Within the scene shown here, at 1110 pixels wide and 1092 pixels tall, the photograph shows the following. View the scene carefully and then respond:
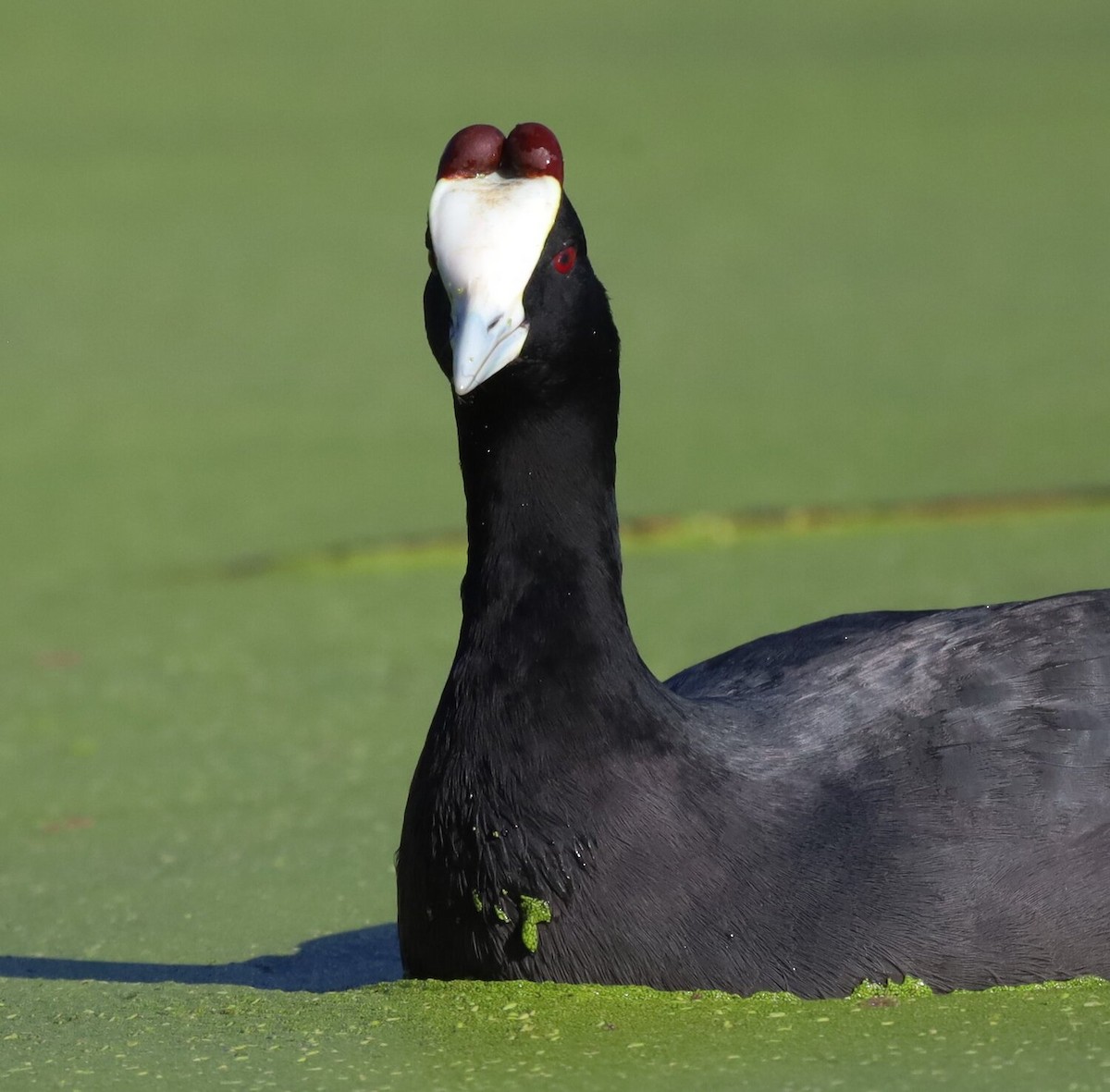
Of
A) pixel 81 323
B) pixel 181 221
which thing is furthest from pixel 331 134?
pixel 81 323

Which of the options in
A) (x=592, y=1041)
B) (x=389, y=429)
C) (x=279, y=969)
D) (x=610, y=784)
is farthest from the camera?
(x=389, y=429)

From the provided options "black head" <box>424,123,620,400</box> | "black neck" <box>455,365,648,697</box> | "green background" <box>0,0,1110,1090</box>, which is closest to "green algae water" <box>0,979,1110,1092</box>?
"green background" <box>0,0,1110,1090</box>

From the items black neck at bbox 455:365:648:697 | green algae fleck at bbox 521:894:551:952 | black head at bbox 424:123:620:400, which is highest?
black head at bbox 424:123:620:400

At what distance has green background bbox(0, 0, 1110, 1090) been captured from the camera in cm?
186

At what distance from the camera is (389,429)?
500cm

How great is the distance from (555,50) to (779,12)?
1062 millimetres

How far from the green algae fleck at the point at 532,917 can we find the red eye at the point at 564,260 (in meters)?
0.52

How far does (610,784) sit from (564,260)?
1.45 ft

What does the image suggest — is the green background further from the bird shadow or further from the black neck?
the black neck

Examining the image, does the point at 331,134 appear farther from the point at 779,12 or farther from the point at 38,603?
the point at 38,603

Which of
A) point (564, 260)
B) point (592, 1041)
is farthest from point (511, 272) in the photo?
point (592, 1041)

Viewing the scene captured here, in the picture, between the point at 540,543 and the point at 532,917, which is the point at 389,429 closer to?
A: the point at 540,543

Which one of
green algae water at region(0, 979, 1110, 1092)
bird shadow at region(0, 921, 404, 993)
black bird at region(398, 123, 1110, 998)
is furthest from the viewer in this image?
bird shadow at region(0, 921, 404, 993)

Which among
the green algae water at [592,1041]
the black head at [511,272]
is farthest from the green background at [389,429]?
the black head at [511,272]
